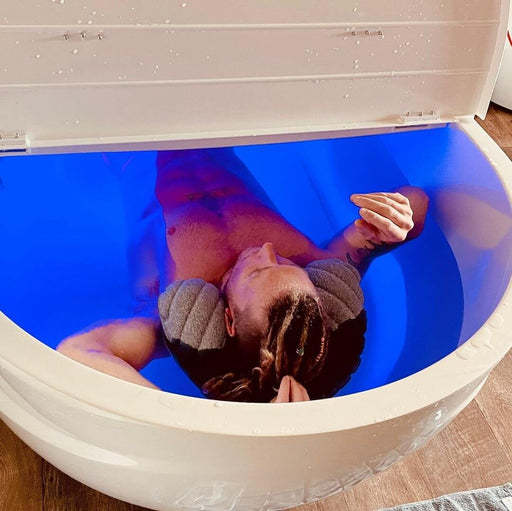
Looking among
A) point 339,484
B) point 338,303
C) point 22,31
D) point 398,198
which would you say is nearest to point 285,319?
point 338,303

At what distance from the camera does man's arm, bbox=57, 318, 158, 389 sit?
3.18ft

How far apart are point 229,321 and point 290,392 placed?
0.14m

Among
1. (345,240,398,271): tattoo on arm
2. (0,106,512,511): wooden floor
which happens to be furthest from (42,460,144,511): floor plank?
(345,240,398,271): tattoo on arm

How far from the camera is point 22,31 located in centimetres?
99

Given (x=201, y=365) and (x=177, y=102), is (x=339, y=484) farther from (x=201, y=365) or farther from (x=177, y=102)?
(x=177, y=102)

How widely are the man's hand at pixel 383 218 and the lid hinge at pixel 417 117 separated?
137mm

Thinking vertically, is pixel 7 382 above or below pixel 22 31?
below

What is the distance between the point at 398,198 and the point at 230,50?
14.6 inches

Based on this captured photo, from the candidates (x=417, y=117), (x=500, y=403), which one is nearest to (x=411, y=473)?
(x=500, y=403)

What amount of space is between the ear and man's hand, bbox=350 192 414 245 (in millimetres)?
279

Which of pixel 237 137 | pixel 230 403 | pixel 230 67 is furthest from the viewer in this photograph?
pixel 237 137

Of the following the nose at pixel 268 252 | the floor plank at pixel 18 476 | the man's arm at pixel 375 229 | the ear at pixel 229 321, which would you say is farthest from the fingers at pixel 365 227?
the floor plank at pixel 18 476

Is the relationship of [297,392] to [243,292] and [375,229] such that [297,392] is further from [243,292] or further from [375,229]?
[375,229]

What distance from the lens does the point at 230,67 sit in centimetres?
110
